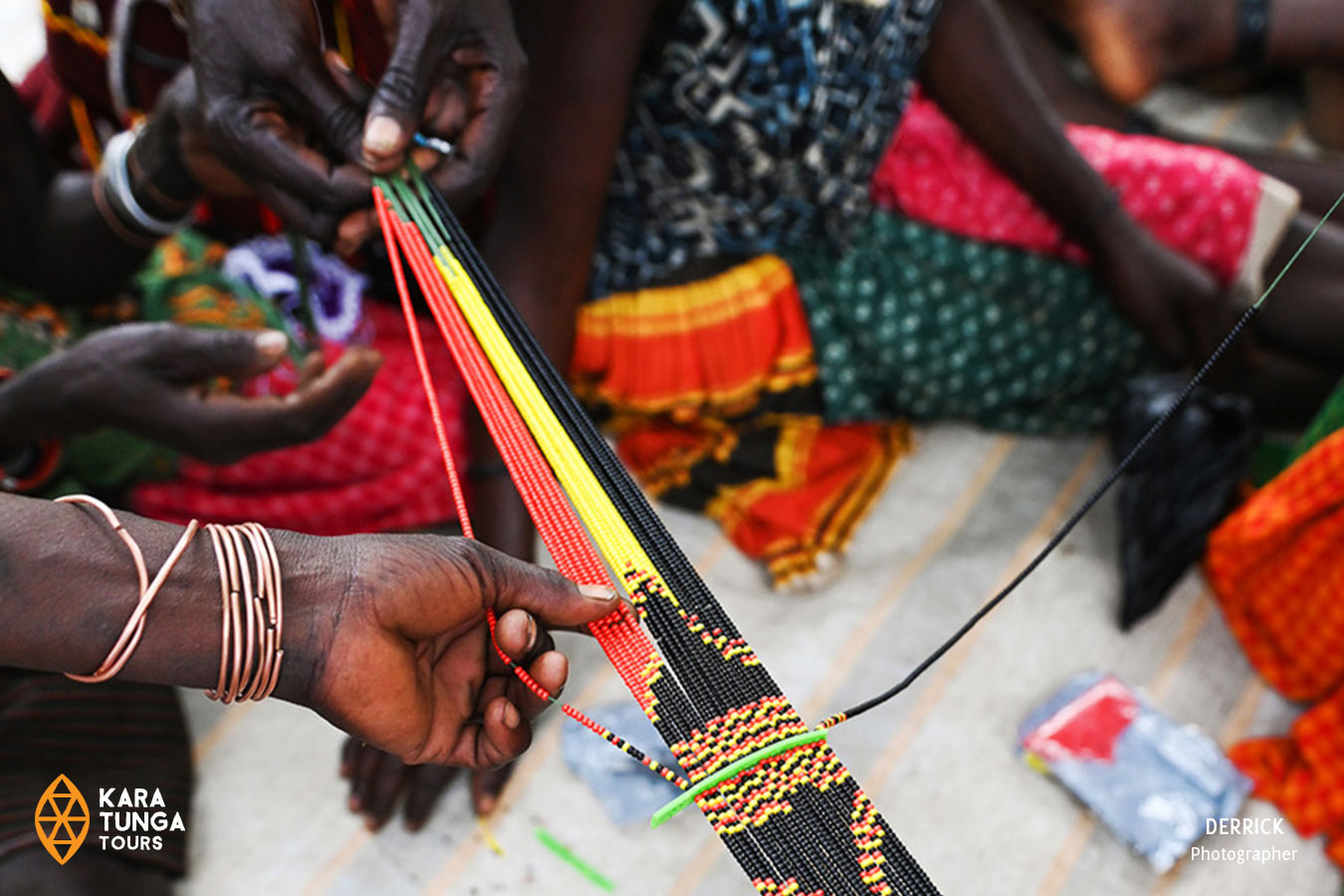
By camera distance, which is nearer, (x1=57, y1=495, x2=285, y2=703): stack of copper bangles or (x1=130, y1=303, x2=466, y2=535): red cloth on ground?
(x1=57, y1=495, x2=285, y2=703): stack of copper bangles

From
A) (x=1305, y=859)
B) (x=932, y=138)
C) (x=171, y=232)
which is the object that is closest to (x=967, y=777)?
(x=1305, y=859)

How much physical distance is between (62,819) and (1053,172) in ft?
5.80

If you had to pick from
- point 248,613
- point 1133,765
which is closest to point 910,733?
point 1133,765

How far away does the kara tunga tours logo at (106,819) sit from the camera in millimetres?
1326

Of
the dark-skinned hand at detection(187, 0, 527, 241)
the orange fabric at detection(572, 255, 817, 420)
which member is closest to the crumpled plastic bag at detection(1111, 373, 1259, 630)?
the orange fabric at detection(572, 255, 817, 420)

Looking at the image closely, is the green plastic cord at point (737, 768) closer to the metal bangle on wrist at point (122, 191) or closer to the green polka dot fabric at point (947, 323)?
the green polka dot fabric at point (947, 323)

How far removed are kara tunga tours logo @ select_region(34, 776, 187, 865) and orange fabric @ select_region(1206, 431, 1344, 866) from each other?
1.55m

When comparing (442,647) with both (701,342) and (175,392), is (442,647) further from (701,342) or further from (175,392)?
(701,342)

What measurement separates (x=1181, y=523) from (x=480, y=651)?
1.25 metres

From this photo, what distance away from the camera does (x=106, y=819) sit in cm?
141

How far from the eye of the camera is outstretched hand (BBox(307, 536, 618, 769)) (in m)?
0.85

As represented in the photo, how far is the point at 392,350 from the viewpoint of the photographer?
5.97ft

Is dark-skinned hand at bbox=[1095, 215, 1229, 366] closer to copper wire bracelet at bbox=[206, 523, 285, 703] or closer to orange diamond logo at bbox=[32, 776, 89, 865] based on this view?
copper wire bracelet at bbox=[206, 523, 285, 703]

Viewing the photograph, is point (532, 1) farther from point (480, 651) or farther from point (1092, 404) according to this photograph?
point (1092, 404)
